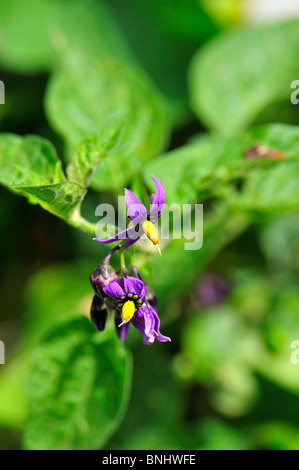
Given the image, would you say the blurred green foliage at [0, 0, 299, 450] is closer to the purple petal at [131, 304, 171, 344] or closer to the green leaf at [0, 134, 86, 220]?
the green leaf at [0, 134, 86, 220]

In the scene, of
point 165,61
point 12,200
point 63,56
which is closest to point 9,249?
point 12,200

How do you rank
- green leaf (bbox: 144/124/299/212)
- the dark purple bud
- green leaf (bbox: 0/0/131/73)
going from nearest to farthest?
1. the dark purple bud
2. green leaf (bbox: 144/124/299/212)
3. green leaf (bbox: 0/0/131/73)

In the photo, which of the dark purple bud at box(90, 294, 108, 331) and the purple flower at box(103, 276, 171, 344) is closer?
the purple flower at box(103, 276, 171, 344)

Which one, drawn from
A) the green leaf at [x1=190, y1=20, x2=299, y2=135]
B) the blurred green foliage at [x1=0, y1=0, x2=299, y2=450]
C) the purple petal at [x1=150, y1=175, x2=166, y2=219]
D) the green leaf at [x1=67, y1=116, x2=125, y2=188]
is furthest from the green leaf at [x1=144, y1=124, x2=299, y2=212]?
the green leaf at [x1=190, y1=20, x2=299, y2=135]

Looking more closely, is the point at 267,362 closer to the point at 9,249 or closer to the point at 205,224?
the point at 205,224

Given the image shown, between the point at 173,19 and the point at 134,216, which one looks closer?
the point at 134,216

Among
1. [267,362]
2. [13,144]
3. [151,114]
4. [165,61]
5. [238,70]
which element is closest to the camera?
[13,144]

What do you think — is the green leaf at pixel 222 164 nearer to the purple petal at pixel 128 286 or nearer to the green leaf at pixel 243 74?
the purple petal at pixel 128 286

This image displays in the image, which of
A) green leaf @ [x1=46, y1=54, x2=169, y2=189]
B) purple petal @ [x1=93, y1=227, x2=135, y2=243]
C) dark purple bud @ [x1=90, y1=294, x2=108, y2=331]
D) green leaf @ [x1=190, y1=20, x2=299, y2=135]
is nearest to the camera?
purple petal @ [x1=93, y1=227, x2=135, y2=243]
